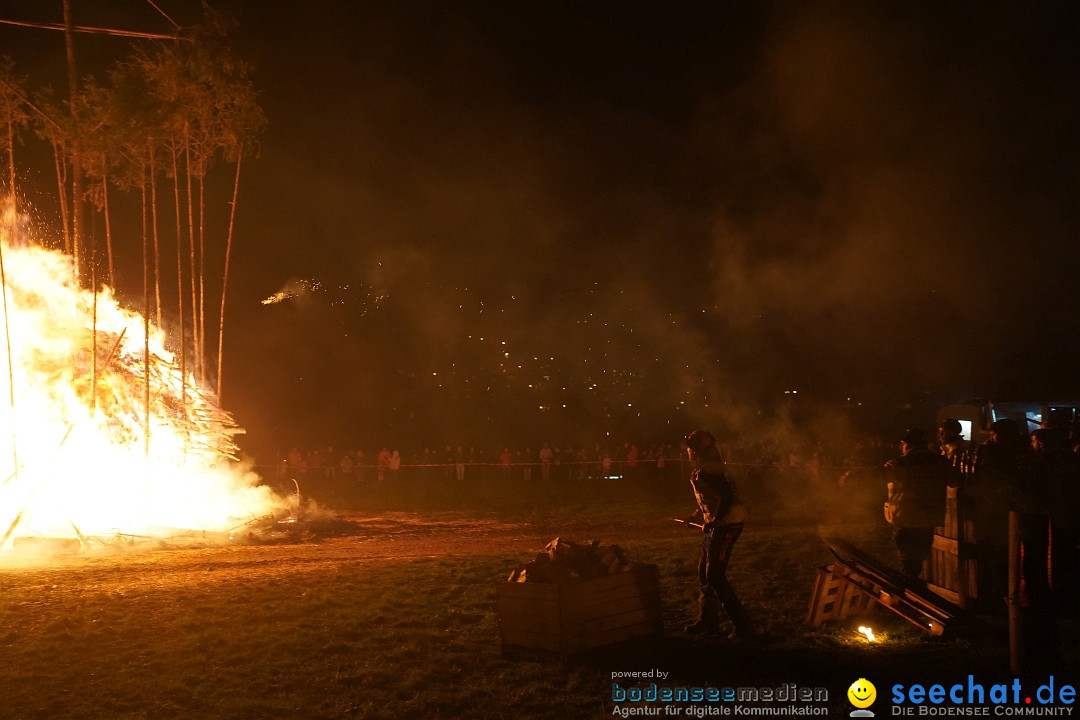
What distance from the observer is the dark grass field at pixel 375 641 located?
5176mm

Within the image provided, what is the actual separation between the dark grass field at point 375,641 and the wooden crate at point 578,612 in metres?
0.13

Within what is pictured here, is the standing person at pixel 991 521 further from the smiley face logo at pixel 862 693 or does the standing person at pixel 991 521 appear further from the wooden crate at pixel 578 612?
the wooden crate at pixel 578 612

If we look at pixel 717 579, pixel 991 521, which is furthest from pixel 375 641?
pixel 991 521

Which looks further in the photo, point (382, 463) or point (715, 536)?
point (382, 463)

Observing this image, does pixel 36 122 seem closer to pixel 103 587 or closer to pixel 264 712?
pixel 103 587

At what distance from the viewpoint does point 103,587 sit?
8562 mm

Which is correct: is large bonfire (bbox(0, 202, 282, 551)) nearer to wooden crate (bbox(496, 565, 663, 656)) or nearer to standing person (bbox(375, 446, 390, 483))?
standing person (bbox(375, 446, 390, 483))

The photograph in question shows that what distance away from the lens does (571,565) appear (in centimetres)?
606

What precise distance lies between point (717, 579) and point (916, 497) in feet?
7.21

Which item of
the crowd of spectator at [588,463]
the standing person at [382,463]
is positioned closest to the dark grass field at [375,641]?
the crowd of spectator at [588,463]

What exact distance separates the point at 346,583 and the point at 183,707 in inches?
140

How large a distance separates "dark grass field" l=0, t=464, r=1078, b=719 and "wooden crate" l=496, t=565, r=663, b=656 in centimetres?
13

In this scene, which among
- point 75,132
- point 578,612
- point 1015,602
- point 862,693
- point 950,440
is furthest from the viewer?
point 75,132

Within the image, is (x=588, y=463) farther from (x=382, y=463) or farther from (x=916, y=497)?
(x=916, y=497)
